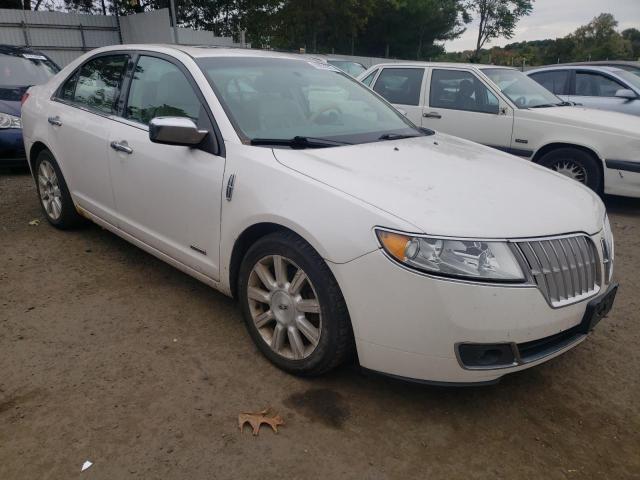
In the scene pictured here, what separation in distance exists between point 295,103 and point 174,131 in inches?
33.0

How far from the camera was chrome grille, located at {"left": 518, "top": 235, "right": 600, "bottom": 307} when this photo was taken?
2219 mm

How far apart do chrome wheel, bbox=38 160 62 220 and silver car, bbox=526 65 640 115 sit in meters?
7.30

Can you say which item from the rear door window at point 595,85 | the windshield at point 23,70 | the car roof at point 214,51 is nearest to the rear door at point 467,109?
the rear door window at point 595,85

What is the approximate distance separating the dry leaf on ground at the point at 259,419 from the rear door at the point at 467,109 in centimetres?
505

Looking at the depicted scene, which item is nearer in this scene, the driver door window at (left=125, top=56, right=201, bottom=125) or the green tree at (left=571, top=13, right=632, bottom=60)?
the driver door window at (left=125, top=56, right=201, bottom=125)

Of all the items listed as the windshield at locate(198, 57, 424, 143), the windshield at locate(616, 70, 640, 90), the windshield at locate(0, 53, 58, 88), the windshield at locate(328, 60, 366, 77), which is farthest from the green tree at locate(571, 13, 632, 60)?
the windshield at locate(198, 57, 424, 143)

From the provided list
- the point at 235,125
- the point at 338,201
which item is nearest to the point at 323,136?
the point at 235,125

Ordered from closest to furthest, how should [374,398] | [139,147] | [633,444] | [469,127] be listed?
[633,444]
[374,398]
[139,147]
[469,127]

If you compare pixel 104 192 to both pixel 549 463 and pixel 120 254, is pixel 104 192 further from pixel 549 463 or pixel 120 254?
pixel 549 463

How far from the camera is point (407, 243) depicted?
217 centimetres

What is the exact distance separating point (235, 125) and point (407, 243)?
4.30 ft

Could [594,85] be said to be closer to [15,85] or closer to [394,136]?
[394,136]

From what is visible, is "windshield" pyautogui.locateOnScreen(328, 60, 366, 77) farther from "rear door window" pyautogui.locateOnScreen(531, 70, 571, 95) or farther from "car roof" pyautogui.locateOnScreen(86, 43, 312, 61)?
"car roof" pyautogui.locateOnScreen(86, 43, 312, 61)

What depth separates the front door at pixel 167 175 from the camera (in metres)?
2.98
